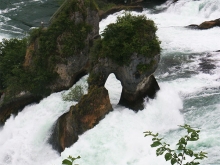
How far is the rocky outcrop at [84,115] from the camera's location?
1573 centimetres

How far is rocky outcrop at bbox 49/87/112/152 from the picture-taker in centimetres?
1573

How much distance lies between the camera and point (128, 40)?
16188 mm

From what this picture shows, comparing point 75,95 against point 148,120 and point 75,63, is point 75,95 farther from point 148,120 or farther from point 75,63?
point 148,120

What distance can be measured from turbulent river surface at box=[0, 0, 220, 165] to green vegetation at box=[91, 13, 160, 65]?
8.83ft

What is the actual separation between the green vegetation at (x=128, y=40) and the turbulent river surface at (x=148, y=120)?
2.69 metres

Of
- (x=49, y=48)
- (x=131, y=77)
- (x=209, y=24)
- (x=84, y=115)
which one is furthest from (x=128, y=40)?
(x=209, y=24)

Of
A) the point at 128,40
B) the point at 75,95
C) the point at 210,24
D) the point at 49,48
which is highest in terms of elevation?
the point at 128,40

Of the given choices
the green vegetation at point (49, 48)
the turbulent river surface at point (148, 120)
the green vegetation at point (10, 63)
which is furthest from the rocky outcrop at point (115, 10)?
the green vegetation at point (49, 48)

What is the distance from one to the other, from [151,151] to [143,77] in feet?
13.2

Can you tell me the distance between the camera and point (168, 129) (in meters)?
15.9

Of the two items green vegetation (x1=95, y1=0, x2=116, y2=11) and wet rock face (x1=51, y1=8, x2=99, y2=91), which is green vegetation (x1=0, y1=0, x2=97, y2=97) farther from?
green vegetation (x1=95, y1=0, x2=116, y2=11)

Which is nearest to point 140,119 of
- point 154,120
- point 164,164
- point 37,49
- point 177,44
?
point 154,120

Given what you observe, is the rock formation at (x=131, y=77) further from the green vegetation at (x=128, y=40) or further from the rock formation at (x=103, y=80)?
the green vegetation at (x=128, y=40)

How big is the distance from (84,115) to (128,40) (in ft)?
13.5
